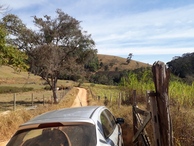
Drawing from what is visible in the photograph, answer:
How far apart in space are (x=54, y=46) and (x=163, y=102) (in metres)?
27.7

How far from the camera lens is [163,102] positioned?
4.84 m

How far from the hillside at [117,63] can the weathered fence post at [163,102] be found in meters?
103

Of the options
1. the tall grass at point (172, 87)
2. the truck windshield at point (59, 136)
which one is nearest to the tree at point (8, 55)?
the tall grass at point (172, 87)

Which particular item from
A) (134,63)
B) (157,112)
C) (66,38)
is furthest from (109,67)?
(157,112)

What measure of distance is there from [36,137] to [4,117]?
27.2 feet

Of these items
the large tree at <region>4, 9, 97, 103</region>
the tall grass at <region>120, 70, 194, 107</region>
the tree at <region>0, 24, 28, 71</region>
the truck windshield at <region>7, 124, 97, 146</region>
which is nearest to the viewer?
the truck windshield at <region>7, 124, 97, 146</region>

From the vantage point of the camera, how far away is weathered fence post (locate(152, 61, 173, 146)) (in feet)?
15.8

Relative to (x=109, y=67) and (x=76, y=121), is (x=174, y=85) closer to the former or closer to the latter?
(x=76, y=121)

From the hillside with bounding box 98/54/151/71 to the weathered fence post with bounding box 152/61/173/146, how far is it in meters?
103

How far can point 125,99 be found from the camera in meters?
16.8

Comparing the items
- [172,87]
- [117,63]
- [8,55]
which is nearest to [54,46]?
[8,55]

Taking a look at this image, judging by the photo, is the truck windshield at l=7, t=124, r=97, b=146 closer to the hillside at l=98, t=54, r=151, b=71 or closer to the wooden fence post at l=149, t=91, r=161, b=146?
the wooden fence post at l=149, t=91, r=161, b=146

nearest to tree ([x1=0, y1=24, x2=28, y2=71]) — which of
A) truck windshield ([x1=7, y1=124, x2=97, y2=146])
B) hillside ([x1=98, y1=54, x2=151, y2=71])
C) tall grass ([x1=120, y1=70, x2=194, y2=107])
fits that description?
tall grass ([x1=120, y1=70, x2=194, y2=107])

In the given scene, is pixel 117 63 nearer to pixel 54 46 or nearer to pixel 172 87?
pixel 54 46
